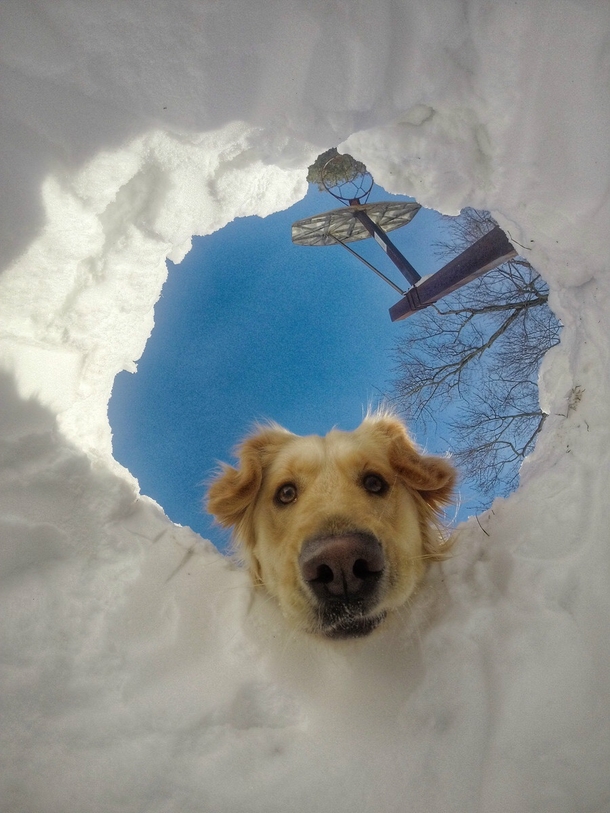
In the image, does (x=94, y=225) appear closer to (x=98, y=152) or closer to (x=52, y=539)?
(x=98, y=152)

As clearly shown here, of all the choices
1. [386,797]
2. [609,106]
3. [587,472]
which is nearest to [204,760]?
[386,797]

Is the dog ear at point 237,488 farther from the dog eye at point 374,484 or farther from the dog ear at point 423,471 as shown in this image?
Answer: the dog ear at point 423,471

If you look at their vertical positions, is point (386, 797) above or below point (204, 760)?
below

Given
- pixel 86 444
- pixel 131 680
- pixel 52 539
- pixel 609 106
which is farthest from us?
pixel 86 444

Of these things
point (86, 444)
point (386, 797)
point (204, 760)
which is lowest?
point (386, 797)

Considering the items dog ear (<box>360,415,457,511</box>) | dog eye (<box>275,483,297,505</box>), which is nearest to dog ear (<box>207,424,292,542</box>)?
dog eye (<box>275,483,297,505</box>)

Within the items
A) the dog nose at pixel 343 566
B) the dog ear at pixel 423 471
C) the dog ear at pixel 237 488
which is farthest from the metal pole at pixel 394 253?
the dog nose at pixel 343 566
